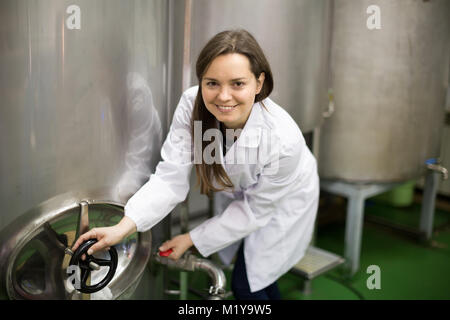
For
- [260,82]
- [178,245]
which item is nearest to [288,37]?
[260,82]

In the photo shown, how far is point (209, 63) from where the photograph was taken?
104 cm

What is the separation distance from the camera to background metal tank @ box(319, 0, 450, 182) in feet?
5.95

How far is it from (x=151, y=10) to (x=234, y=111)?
1.04ft

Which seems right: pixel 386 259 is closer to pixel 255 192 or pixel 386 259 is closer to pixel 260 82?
pixel 255 192

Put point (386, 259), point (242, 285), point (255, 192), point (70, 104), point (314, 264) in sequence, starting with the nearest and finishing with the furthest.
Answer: point (70, 104)
point (255, 192)
point (242, 285)
point (314, 264)
point (386, 259)

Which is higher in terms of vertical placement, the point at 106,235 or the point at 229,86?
the point at 229,86

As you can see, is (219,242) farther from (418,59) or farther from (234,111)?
(418,59)

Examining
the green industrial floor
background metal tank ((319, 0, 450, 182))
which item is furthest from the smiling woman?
background metal tank ((319, 0, 450, 182))

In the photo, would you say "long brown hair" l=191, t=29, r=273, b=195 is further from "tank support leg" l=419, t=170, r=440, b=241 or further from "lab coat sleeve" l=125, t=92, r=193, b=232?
"tank support leg" l=419, t=170, r=440, b=241

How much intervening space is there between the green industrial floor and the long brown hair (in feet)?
2.20

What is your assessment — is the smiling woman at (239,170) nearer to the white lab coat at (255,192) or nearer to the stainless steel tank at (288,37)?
the white lab coat at (255,192)

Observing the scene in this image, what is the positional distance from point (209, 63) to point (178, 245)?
51 cm

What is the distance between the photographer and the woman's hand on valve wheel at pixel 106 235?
1.03 metres
